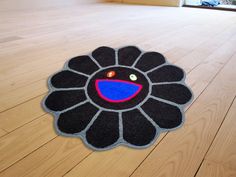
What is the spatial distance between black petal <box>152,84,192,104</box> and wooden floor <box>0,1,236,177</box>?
0.16 ft

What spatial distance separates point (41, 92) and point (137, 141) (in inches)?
20.7

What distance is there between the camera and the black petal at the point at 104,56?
1361 millimetres

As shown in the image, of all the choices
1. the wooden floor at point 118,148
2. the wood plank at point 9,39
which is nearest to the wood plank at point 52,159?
the wooden floor at point 118,148

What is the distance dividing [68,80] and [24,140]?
0.44 meters

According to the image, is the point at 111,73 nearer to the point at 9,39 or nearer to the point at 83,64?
the point at 83,64

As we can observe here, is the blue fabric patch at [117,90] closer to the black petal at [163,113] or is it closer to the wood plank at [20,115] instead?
the black petal at [163,113]

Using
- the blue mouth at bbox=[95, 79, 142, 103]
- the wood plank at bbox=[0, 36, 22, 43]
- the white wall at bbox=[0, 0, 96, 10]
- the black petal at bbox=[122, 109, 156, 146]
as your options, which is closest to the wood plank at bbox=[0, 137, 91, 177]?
the black petal at bbox=[122, 109, 156, 146]

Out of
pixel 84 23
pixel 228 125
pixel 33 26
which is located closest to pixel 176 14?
pixel 84 23

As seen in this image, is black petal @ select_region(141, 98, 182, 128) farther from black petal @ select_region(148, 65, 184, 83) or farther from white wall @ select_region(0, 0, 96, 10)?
white wall @ select_region(0, 0, 96, 10)

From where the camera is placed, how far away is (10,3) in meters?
2.94

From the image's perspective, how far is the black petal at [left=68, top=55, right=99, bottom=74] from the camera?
4.19 feet

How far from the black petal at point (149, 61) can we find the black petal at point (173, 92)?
0.62ft

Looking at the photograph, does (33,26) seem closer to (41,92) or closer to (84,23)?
(84,23)

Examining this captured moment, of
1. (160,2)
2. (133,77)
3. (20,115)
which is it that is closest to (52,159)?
(20,115)
